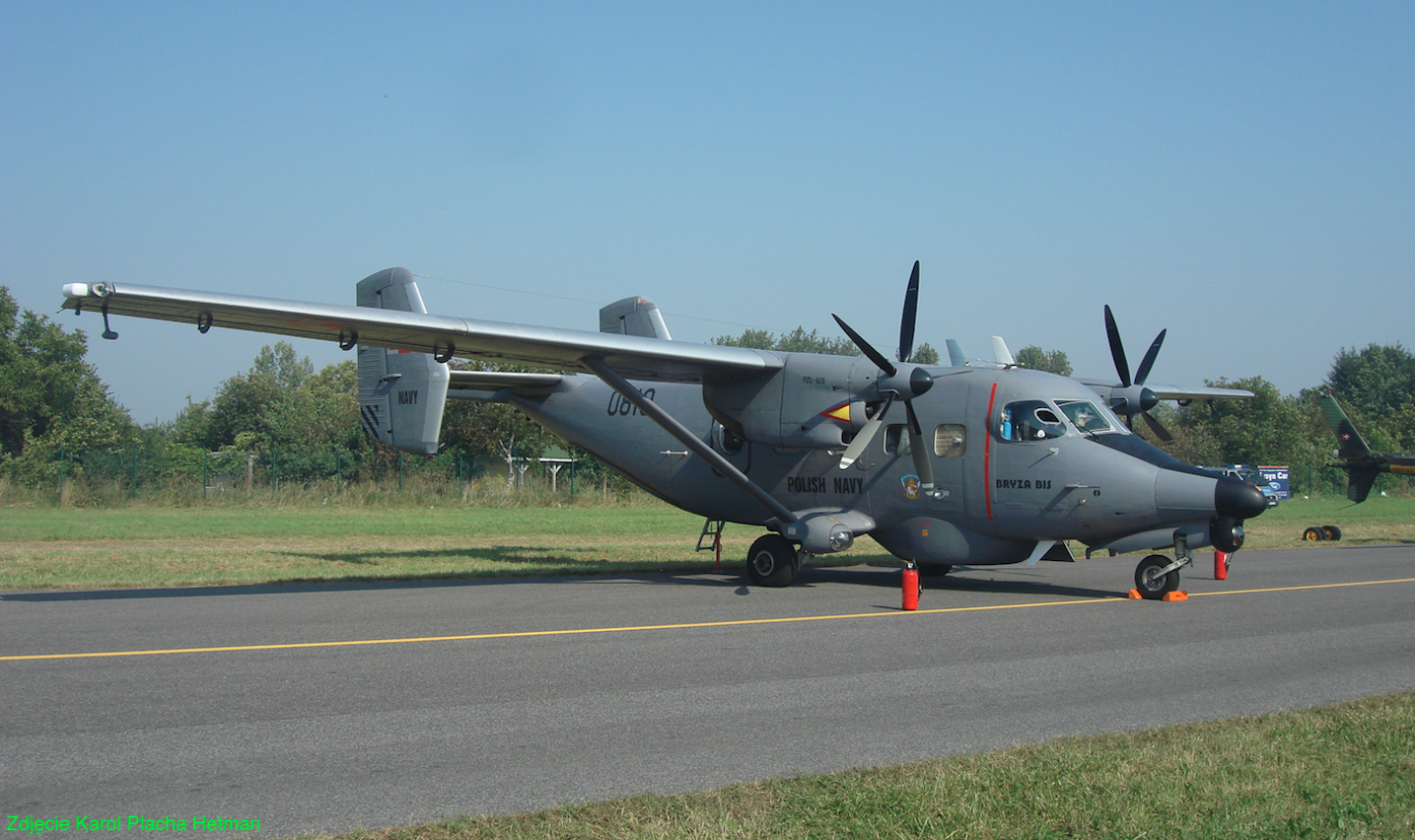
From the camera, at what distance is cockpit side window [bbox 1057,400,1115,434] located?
14312 mm

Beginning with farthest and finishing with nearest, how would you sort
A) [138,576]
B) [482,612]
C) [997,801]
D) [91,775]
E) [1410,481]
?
[1410,481] < [138,576] < [482,612] < [91,775] < [997,801]

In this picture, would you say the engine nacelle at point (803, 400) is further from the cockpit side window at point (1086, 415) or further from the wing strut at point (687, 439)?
the cockpit side window at point (1086, 415)

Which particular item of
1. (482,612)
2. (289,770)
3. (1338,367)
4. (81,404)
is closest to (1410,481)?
(1338,367)

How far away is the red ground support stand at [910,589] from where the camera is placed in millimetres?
12430

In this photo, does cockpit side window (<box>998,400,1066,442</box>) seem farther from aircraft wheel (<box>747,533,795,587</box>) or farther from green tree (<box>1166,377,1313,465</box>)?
green tree (<box>1166,377,1313,465</box>)

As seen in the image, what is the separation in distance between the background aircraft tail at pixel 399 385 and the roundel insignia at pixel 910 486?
801cm

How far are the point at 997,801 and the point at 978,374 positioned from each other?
35.6 ft

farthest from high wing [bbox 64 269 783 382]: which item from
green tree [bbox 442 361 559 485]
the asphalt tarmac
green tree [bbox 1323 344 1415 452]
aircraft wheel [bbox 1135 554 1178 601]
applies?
green tree [bbox 1323 344 1415 452]

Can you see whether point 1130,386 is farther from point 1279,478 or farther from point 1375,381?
point 1375,381

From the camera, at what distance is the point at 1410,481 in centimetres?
6575

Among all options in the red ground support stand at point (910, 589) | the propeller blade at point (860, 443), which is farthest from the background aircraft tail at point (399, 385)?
the red ground support stand at point (910, 589)

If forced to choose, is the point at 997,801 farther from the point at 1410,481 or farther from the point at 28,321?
the point at 1410,481

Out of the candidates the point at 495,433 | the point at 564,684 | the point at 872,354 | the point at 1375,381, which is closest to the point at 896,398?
the point at 872,354

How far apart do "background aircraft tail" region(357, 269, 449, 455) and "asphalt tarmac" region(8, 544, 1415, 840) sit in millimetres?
4709
